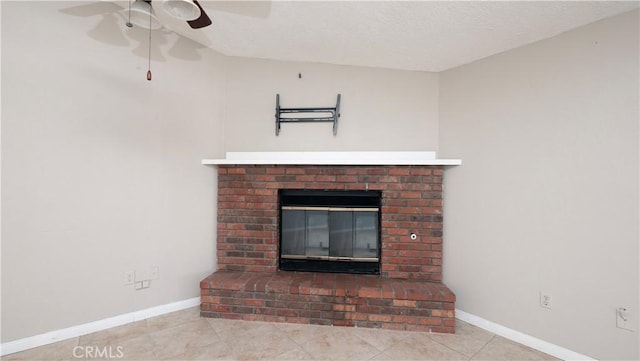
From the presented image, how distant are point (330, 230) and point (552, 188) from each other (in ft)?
6.04

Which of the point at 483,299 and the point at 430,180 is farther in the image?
the point at 430,180

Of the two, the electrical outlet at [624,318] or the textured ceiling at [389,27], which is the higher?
the textured ceiling at [389,27]

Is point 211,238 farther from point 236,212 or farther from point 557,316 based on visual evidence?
point 557,316

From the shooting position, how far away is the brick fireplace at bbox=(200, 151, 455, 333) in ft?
7.13

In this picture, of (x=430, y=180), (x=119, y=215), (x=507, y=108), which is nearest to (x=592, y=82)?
(x=507, y=108)

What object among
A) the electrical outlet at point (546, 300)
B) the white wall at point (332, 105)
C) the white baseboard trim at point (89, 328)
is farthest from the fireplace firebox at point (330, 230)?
the electrical outlet at point (546, 300)

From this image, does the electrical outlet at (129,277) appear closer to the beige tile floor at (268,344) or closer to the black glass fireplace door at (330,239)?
the beige tile floor at (268,344)

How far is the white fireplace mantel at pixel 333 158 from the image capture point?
2.35 m

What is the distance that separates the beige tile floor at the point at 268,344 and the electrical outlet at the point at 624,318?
0.50 metres

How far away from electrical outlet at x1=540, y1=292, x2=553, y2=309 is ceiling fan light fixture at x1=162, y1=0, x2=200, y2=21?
9.59 ft

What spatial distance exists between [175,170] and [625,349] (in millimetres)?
3562

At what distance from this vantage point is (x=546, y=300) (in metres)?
1.92

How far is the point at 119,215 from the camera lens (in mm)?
2146

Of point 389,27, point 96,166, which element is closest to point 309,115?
point 389,27
